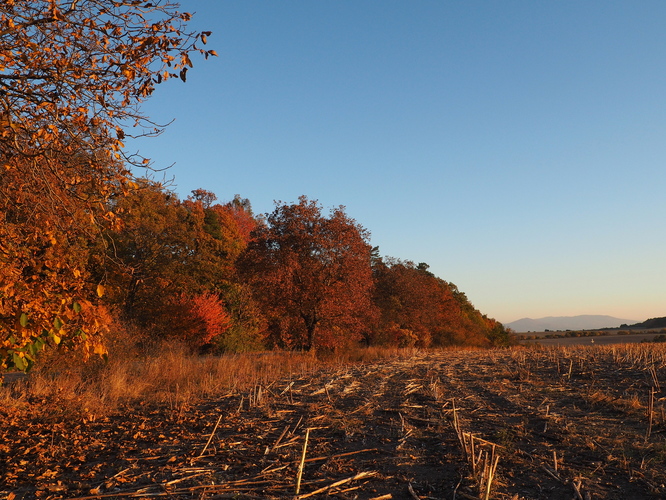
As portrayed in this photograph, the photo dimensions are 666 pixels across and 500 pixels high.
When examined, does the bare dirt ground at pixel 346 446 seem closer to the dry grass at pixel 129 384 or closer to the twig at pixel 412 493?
the twig at pixel 412 493

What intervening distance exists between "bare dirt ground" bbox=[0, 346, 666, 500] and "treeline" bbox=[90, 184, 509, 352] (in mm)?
2382

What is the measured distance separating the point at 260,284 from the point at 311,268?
267 centimetres

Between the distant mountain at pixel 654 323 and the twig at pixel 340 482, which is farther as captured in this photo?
the distant mountain at pixel 654 323

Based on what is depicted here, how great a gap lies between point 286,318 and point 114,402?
1400 centimetres

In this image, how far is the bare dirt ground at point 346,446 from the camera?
4.84m

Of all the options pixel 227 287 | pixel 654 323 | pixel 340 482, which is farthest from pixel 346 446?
pixel 654 323

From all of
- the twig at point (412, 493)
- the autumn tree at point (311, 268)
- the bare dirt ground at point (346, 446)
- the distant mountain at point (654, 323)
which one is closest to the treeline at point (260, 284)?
the autumn tree at point (311, 268)

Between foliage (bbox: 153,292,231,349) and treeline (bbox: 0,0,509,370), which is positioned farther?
foliage (bbox: 153,292,231,349)

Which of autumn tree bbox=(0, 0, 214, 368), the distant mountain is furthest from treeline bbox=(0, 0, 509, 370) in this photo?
the distant mountain

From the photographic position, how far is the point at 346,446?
6.41 metres

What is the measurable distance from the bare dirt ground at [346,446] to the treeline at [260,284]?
2.38 metres

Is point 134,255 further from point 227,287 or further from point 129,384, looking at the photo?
point 129,384

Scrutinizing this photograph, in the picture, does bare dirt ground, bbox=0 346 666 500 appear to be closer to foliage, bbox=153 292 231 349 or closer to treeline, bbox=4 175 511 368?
treeline, bbox=4 175 511 368

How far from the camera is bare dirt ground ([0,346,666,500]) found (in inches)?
191
